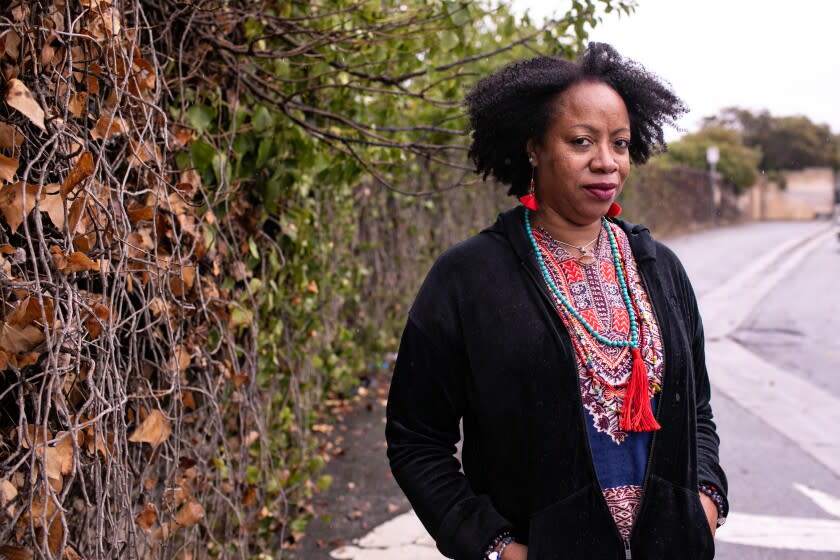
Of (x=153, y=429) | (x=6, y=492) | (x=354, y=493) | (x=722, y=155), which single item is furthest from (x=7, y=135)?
(x=722, y=155)

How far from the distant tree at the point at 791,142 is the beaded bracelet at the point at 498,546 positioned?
2384 inches

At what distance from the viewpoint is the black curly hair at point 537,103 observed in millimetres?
2102

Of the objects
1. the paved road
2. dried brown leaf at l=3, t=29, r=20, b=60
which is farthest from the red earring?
the paved road

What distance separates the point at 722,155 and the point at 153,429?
43129 millimetres

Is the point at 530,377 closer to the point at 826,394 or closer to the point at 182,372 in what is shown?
the point at 182,372

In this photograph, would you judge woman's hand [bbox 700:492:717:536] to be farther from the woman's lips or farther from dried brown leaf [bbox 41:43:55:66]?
dried brown leaf [bbox 41:43:55:66]

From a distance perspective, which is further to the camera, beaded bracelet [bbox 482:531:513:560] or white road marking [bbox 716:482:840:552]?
white road marking [bbox 716:482:840:552]

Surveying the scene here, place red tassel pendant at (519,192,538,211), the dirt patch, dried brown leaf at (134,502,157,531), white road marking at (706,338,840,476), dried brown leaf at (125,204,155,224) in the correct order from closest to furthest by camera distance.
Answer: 1. red tassel pendant at (519,192,538,211)
2. dried brown leaf at (125,204,155,224)
3. dried brown leaf at (134,502,157,531)
4. the dirt patch
5. white road marking at (706,338,840,476)

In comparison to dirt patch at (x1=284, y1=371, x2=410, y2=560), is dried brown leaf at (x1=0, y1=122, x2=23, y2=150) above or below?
above

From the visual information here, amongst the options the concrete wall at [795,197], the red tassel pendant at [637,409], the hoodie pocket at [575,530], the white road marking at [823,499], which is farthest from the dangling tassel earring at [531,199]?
the concrete wall at [795,197]

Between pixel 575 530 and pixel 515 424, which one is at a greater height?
pixel 515 424

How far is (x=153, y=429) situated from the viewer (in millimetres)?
2451

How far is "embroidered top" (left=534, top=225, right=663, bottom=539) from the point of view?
1.94 meters

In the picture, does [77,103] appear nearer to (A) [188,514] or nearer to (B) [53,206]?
(B) [53,206]
